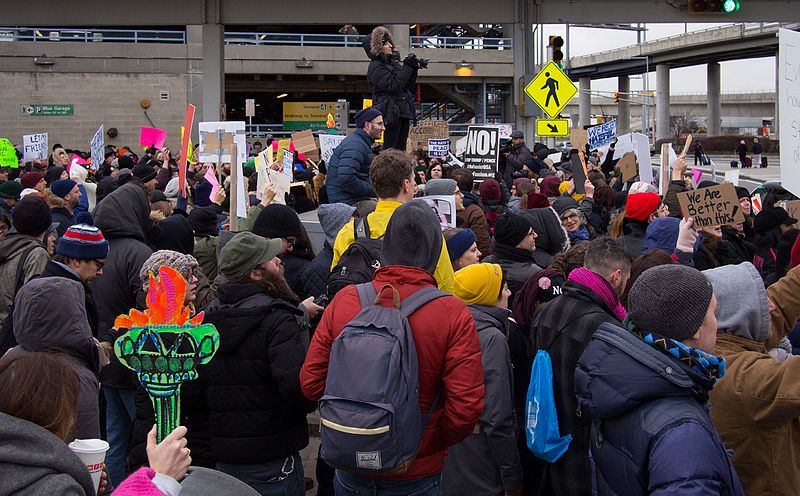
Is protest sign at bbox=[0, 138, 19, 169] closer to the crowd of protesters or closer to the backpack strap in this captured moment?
the crowd of protesters

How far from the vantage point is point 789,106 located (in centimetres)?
480

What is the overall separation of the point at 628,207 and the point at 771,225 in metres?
1.52

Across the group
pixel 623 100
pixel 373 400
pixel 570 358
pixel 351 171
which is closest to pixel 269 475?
pixel 373 400

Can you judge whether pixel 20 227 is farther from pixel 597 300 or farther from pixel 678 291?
pixel 678 291

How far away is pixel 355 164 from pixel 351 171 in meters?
0.08

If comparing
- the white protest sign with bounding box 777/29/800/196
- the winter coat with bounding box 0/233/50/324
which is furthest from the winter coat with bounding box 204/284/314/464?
the white protest sign with bounding box 777/29/800/196

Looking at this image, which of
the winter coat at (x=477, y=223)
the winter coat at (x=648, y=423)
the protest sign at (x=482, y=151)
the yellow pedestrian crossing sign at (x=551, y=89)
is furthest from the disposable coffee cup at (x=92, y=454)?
the yellow pedestrian crossing sign at (x=551, y=89)

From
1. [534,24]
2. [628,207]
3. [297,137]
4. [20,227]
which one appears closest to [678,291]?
[628,207]

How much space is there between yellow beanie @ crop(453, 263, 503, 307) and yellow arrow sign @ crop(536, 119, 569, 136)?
A: 11.3 meters

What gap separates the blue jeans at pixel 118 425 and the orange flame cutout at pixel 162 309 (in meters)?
2.00

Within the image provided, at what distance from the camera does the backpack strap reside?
347cm

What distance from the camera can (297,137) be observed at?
40.2 ft

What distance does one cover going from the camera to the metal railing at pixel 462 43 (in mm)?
34172

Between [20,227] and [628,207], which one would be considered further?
[628,207]
